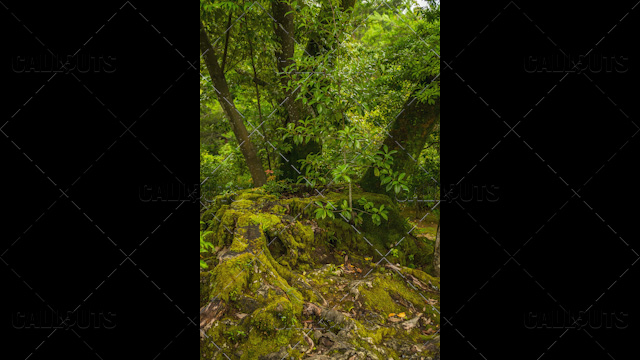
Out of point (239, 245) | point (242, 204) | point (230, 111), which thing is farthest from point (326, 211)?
point (230, 111)

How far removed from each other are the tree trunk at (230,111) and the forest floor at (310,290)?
133 cm

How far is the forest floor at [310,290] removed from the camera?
1823 mm

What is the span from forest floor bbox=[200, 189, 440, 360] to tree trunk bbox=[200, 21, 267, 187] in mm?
1330

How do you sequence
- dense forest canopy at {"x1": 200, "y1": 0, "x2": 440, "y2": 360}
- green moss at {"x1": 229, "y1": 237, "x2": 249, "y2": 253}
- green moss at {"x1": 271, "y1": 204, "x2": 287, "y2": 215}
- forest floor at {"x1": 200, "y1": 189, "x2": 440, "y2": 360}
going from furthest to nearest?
Answer: green moss at {"x1": 271, "y1": 204, "x2": 287, "y2": 215} → green moss at {"x1": 229, "y1": 237, "x2": 249, "y2": 253} → dense forest canopy at {"x1": 200, "y1": 0, "x2": 440, "y2": 360} → forest floor at {"x1": 200, "y1": 189, "x2": 440, "y2": 360}

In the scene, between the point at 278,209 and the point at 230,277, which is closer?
the point at 230,277

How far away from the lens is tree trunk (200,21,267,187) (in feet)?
14.7

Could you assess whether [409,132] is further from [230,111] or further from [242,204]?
[230,111]

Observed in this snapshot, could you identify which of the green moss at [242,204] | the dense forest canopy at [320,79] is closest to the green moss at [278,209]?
the green moss at [242,204]

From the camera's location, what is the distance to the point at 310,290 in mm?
2523

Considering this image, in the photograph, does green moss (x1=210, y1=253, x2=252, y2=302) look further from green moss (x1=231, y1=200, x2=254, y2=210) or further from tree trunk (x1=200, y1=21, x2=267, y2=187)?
tree trunk (x1=200, y1=21, x2=267, y2=187)

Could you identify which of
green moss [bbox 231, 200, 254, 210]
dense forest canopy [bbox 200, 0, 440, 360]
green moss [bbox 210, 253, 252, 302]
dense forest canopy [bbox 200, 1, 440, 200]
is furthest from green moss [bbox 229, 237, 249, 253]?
green moss [bbox 231, 200, 254, 210]

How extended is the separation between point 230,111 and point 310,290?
3.37 m
